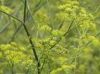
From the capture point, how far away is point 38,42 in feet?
19.0

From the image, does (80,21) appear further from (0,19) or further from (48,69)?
(0,19)

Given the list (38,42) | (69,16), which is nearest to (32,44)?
(38,42)

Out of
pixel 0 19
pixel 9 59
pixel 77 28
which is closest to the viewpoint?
pixel 9 59

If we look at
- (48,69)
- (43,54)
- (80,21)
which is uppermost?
(80,21)

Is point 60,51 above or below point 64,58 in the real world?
above

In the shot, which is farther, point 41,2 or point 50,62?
point 41,2

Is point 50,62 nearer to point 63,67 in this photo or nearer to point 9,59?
point 63,67

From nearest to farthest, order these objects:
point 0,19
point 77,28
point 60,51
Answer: point 60,51 → point 77,28 → point 0,19

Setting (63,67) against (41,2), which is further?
(41,2)

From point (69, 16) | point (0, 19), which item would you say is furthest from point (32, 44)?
point (0, 19)

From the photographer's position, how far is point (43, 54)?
5.79 m

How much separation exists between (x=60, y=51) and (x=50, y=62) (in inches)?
20.7

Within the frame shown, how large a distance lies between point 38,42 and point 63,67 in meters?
0.62

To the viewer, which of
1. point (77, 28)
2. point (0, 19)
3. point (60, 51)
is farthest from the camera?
point (0, 19)
